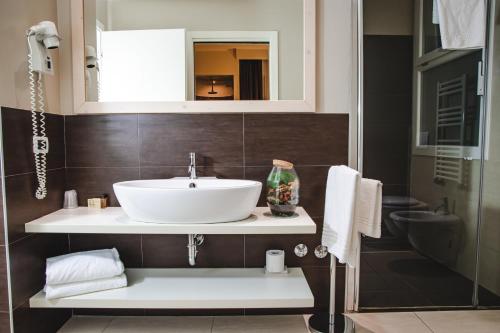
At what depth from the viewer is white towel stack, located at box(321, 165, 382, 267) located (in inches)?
57.9

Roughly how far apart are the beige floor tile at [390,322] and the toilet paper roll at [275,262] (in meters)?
0.53

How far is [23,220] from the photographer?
5.03ft

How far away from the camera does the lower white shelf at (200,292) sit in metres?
1.58

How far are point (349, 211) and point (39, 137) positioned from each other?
1.47 metres

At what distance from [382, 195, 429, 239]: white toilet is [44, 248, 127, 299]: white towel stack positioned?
1574 millimetres

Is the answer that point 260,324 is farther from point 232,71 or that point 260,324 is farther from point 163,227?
point 232,71

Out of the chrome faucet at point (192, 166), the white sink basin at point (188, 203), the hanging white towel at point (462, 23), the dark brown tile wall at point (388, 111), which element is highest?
the hanging white towel at point (462, 23)

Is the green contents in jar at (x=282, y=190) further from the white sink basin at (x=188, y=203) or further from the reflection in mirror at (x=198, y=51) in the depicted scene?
the reflection in mirror at (x=198, y=51)

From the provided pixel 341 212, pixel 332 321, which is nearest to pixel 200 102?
pixel 341 212

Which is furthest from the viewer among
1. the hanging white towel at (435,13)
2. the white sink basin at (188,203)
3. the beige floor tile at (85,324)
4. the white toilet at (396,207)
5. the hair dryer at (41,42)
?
the white toilet at (396,207)

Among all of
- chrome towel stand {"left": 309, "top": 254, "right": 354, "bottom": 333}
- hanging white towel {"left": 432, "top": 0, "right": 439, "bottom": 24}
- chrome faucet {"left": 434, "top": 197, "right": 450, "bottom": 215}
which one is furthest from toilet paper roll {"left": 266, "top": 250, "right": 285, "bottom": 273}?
hanging white towel {"left": 432, "top": 0, "right": 439, "bottom": 24}

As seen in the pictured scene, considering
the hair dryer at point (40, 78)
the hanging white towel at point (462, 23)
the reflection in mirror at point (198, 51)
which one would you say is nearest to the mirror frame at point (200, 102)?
the reflection in mirror at point (198, 51)

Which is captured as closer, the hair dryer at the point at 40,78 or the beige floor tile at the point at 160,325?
the hair dryer at the point at 40,78

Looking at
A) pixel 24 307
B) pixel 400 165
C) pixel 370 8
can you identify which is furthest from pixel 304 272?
pixel 370 8
